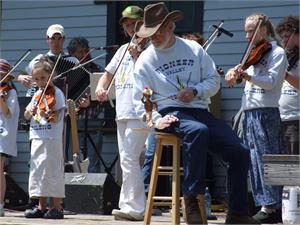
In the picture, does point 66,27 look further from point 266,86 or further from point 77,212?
point 266,86

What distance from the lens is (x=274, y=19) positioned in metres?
9.42

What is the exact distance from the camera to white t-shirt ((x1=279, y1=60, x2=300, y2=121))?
23.1 ft

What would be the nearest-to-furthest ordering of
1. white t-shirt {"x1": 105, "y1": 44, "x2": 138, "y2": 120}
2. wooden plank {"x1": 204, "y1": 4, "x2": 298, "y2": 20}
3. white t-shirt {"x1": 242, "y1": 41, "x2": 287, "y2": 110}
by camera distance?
white t-shirt {"x1": 242, "y1": 41, "x2": 287, "y2": 110} < white t-shirt {"x1": 105, "y1": 44, "x2": 138, "y2": 120} < wooden plank {"x1": 204, "y1": 4, "x2": 298, "y2": 20}

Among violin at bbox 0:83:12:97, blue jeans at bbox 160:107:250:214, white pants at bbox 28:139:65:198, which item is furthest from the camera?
violin at bbox 0:83:12:97

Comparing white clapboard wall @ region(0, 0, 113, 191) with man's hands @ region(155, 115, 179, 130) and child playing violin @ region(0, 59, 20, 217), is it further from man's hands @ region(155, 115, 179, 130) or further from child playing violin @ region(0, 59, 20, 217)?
man's hands @ region(155, 115, 179, 130)

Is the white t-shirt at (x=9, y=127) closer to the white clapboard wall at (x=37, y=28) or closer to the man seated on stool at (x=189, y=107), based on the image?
the man seated on stool at (x=189, y=107)

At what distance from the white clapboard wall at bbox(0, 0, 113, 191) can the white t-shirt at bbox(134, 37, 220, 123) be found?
175 inches

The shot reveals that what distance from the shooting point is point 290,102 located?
7.07 m

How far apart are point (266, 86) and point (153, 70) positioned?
1.01 metres

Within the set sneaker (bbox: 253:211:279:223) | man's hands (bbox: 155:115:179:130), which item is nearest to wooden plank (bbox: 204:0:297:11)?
sneaker (bbox: 253:211:279:223)

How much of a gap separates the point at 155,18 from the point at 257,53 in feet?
3.47

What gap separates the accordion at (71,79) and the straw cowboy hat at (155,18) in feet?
7.47

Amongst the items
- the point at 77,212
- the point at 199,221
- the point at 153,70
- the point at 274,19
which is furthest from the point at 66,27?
the point at 199,221

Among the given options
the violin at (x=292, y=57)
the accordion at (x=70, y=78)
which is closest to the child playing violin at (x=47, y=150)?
the accordion at (x=70, y=78)
